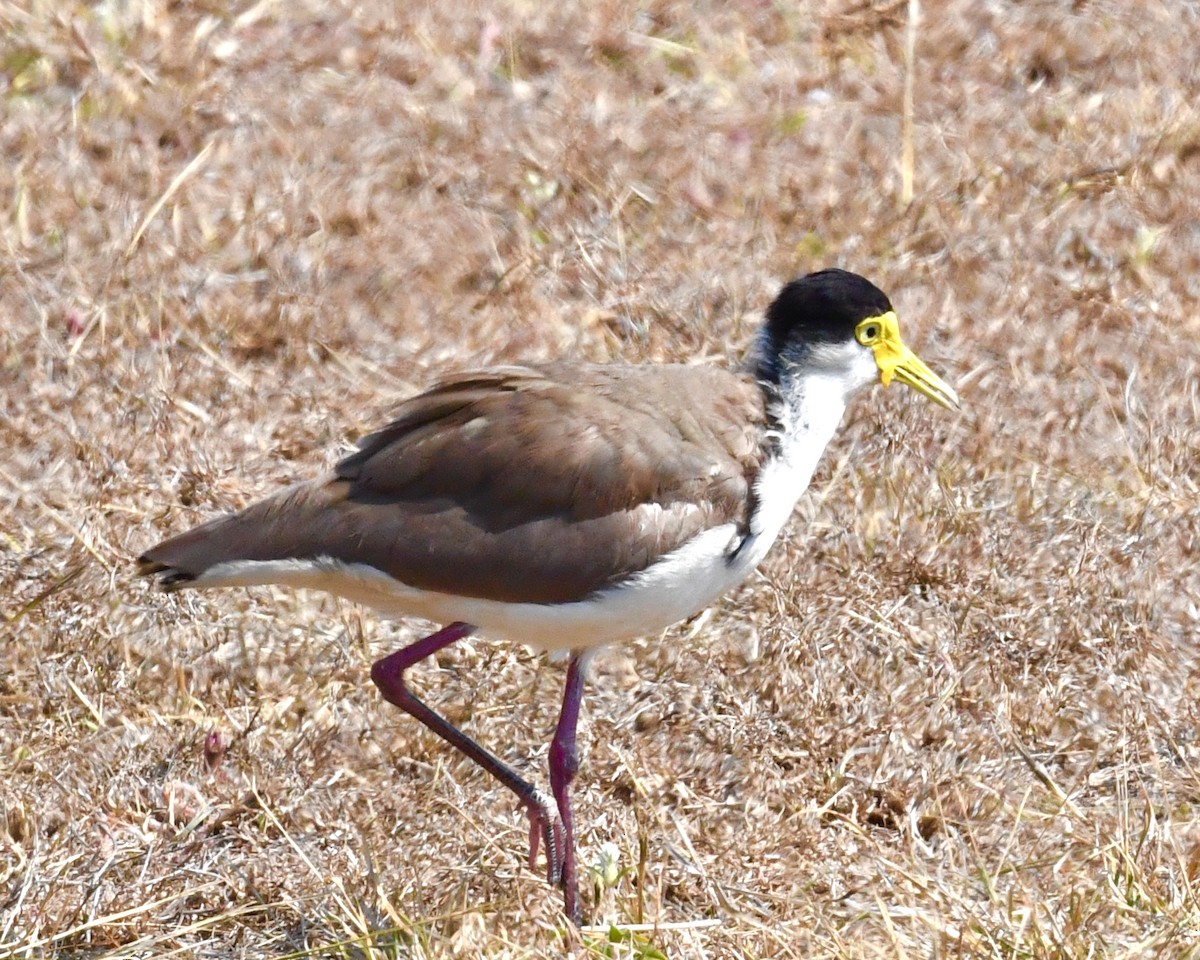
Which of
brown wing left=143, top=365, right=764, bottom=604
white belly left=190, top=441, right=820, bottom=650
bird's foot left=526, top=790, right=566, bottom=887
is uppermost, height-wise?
brown wing left=143, top=365, right=764, bottom=604

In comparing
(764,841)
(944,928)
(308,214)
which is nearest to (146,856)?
(764,841)

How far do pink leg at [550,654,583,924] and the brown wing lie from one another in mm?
426

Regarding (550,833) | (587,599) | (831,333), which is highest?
(831,333)

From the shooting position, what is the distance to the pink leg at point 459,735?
15.0 ft

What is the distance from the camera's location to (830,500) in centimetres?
582

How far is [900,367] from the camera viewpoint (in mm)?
5129

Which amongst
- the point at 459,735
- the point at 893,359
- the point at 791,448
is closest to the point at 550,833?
the point at 459,735

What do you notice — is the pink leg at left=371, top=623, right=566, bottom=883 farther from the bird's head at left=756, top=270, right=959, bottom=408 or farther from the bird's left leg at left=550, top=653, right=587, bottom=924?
the bird's head at left=756, top=270, right=959, bottom=408

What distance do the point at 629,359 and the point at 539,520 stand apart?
194 centimetres

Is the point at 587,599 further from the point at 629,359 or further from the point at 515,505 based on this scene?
the point at 629,359

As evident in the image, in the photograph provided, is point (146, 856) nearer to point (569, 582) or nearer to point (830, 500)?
point (569, 582)

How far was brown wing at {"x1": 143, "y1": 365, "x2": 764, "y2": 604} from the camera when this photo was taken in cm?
445

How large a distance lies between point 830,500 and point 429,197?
216 centimetres

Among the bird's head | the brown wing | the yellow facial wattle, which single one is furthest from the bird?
the yellow facial wattle
